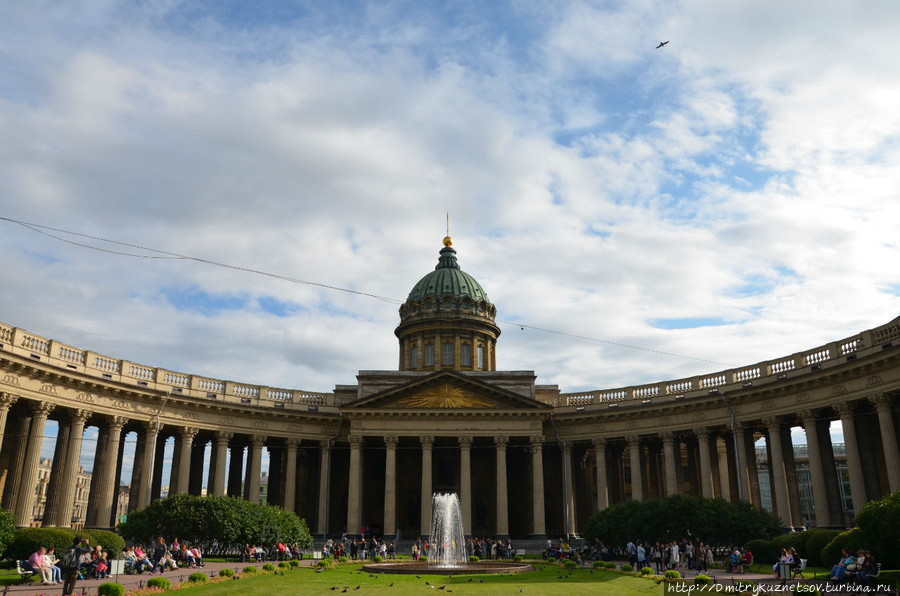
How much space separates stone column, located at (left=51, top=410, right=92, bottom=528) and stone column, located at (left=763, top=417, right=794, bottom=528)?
4339cm

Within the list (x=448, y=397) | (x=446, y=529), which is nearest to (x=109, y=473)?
(x=446, y=529)

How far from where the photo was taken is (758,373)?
5028 cm

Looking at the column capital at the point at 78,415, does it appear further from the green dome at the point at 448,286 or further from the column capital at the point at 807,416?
the column capital at the point at 807,416

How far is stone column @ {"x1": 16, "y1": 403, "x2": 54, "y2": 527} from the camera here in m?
41.1

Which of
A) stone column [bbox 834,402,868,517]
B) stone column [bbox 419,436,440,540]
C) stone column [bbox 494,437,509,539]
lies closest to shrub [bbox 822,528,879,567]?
stone column [bbox 834,402,868,517]

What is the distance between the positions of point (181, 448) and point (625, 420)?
3273cm

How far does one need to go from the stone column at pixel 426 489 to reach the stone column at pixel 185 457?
55.0 feet

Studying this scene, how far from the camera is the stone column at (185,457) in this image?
2041 inches

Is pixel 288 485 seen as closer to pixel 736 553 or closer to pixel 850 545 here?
pixel 736 553

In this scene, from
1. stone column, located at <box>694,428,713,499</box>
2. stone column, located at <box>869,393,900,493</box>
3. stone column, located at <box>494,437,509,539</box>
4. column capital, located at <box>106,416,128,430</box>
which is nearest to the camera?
stone column, located at <box>869,393,900,493</box>

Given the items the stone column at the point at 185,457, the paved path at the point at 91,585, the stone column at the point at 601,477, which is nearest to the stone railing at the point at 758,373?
the stone column at the point at 601,477

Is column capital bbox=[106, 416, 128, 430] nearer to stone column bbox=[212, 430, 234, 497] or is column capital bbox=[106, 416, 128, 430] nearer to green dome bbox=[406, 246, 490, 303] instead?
stone column bbox=[212, 430, 234, 497]

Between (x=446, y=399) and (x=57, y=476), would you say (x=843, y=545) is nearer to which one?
(x=446, y=399)

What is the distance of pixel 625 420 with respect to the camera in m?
56.6
